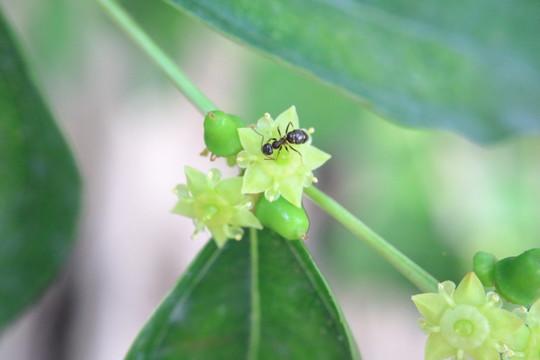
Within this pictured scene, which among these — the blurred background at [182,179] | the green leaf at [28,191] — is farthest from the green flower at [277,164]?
the blurred background at [182,179]

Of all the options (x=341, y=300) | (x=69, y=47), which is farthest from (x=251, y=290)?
(x=341, y=300)

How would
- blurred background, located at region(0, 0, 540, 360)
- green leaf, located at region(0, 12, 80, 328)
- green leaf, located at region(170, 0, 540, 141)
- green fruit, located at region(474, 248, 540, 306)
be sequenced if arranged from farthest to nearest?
blurred background, located at region(0, 0, 540, 360) → green leaf, located at region(0, 12, 80, 328) → green leaf, located at region(170, 0, 540, 141) → green fruit, located at region(474, 248, 540, 306)

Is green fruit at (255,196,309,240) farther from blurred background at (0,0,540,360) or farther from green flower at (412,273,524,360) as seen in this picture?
blurred background at (0,0,540,360)

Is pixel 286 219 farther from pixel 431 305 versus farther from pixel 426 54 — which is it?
pixel 426 54

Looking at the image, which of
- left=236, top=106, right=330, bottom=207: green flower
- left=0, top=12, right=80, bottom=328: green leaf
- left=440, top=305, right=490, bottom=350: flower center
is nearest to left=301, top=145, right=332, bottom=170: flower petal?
left=236, top=106, right=330, bottom=207: green flower

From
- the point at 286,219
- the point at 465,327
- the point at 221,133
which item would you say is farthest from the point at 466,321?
the point at 221,133

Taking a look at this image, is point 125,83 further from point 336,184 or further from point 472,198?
point 472,198
